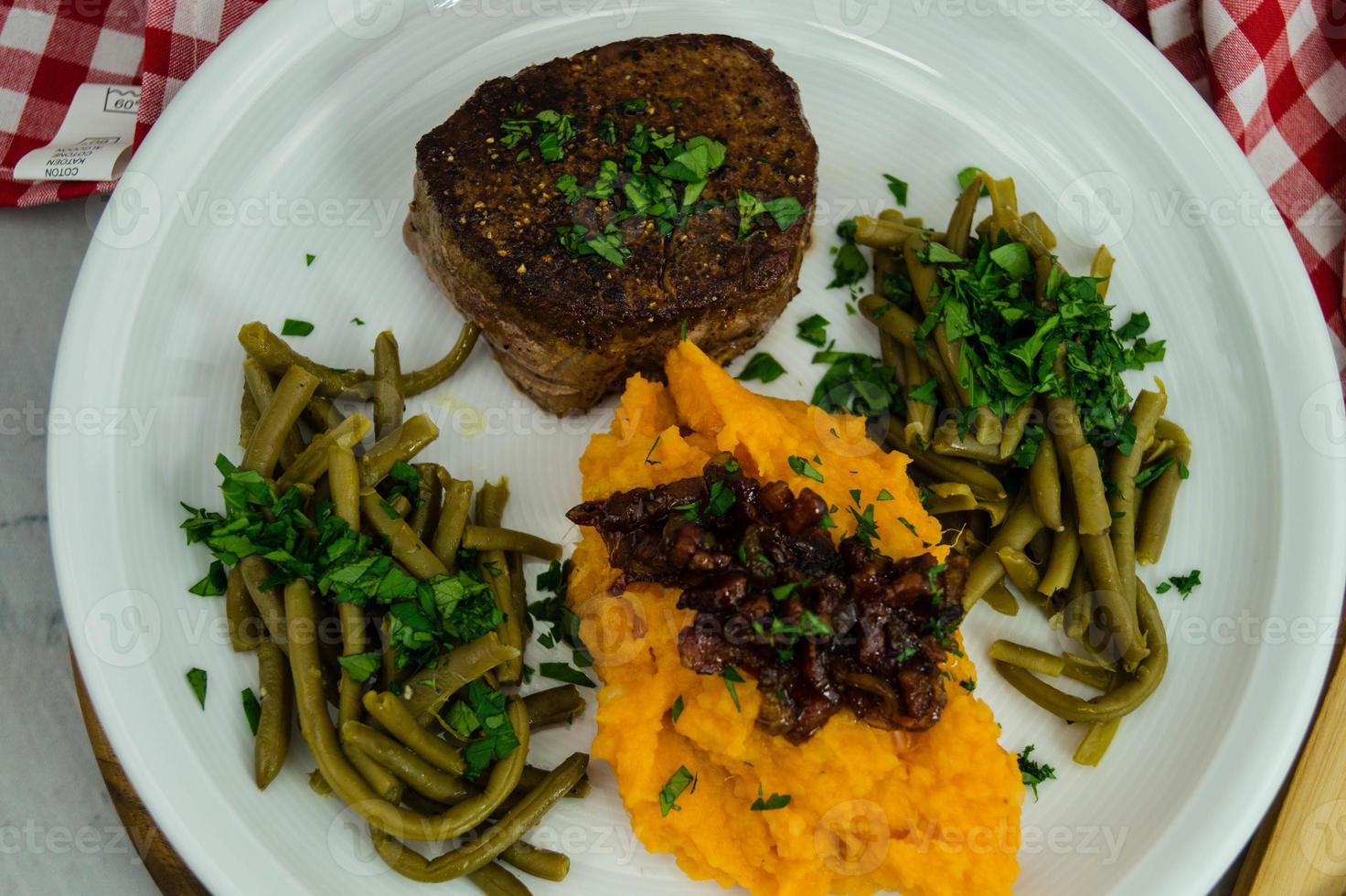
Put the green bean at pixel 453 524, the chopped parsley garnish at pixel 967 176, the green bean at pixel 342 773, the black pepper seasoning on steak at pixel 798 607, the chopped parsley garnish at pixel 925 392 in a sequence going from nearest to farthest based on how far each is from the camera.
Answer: the black pepper seasoning on steak at pixel 798 607
the green bean at pixel 342 773
the green bean at pixel 453 524
the chopped parsley garnish at pixel 925 392
the chopped parsley garnish at pixel 967 176

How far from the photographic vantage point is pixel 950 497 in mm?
4402

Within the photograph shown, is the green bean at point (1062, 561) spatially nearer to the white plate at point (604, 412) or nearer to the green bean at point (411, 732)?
the white plate at point (604, 412)

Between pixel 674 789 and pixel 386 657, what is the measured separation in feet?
4.00

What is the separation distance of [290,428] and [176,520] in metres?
0.67

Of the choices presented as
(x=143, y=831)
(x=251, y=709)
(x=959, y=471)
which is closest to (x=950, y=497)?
(x=959, y=471)

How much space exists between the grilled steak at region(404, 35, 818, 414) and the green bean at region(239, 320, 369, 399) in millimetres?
619

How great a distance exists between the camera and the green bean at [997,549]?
14.6 ft

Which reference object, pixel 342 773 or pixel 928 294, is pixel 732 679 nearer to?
pixel 342 773

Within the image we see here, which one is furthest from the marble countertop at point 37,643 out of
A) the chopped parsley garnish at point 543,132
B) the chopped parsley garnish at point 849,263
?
the chopped parsley garnish at point 849,263

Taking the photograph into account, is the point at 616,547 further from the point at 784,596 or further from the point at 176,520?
the point at 176,520

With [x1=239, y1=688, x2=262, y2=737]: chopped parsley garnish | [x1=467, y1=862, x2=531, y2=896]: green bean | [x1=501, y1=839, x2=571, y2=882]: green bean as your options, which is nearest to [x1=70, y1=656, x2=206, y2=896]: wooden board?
[x1=239, y1=688, x2=262, y2=737]: chopped parsley garnish

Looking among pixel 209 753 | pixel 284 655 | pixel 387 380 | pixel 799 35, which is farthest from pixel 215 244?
pixel 799 35

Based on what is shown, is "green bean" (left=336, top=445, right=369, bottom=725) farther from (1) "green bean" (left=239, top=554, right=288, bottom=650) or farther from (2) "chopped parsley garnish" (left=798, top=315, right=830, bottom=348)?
(2) "chopped parsley garnish" (left=798, top=315, right=830, bottom=348)

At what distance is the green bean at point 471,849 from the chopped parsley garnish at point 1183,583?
9.36 feet
